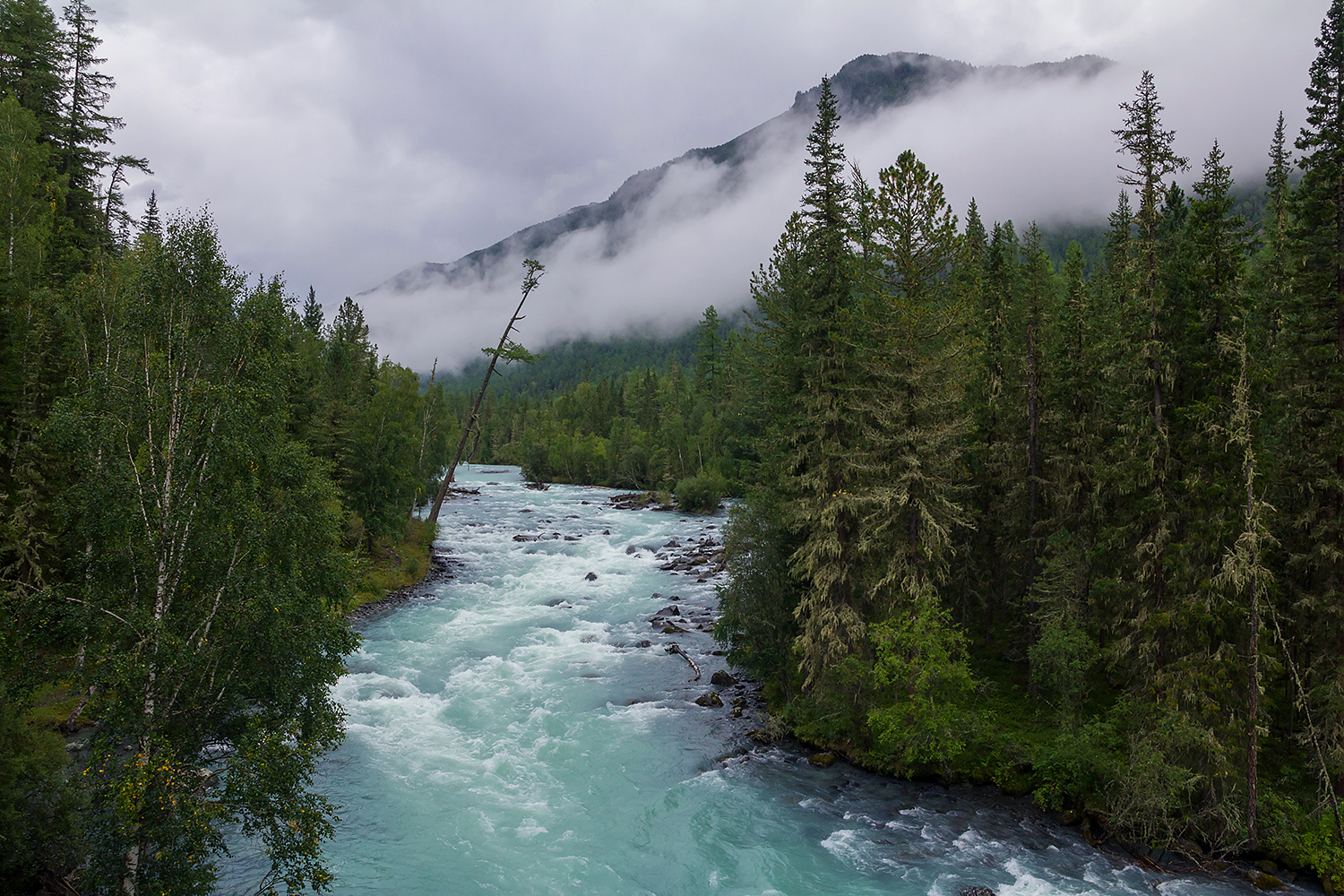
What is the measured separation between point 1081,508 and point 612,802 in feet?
58.9

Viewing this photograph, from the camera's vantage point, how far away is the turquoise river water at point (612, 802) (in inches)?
629

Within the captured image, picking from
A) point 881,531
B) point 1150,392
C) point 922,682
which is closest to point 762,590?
point 881,531

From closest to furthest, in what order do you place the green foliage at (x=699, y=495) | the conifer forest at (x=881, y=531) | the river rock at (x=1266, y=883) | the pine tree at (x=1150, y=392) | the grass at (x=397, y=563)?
the conifer forest at (x=881, y=531)
the river rock at (x=1266, y=883)
the pine tree at (x=1150, y=392)
the grass at (x=397, y=563)
the green foliage at (x=699, y=495)

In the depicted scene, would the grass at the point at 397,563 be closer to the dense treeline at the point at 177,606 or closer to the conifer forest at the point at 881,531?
the conifer forest at the point at 881,531

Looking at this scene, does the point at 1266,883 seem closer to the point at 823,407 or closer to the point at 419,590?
the point at 823,407

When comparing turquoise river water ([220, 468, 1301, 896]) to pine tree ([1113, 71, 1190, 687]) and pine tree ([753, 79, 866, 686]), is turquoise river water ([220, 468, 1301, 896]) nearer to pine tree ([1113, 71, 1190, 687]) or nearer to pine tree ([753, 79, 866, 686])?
pine tree ([753, 79, 866, 686])

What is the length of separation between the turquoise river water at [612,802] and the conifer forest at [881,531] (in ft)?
4.91

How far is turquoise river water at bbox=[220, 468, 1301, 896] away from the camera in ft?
52.4

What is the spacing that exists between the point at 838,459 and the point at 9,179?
32315mm

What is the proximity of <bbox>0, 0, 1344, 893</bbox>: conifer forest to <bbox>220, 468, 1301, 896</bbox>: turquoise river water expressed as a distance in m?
1.50

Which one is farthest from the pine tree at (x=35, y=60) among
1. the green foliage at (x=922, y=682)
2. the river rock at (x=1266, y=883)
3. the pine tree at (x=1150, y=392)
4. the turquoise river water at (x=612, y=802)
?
the river rock at (x=1266, y=883)

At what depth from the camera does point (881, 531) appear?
20.1m

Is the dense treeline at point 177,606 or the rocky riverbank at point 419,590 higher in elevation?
the dense treeline at point 177,606

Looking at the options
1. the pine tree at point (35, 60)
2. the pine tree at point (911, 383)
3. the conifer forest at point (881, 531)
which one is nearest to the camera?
the conifer forest at point (881, 531)
